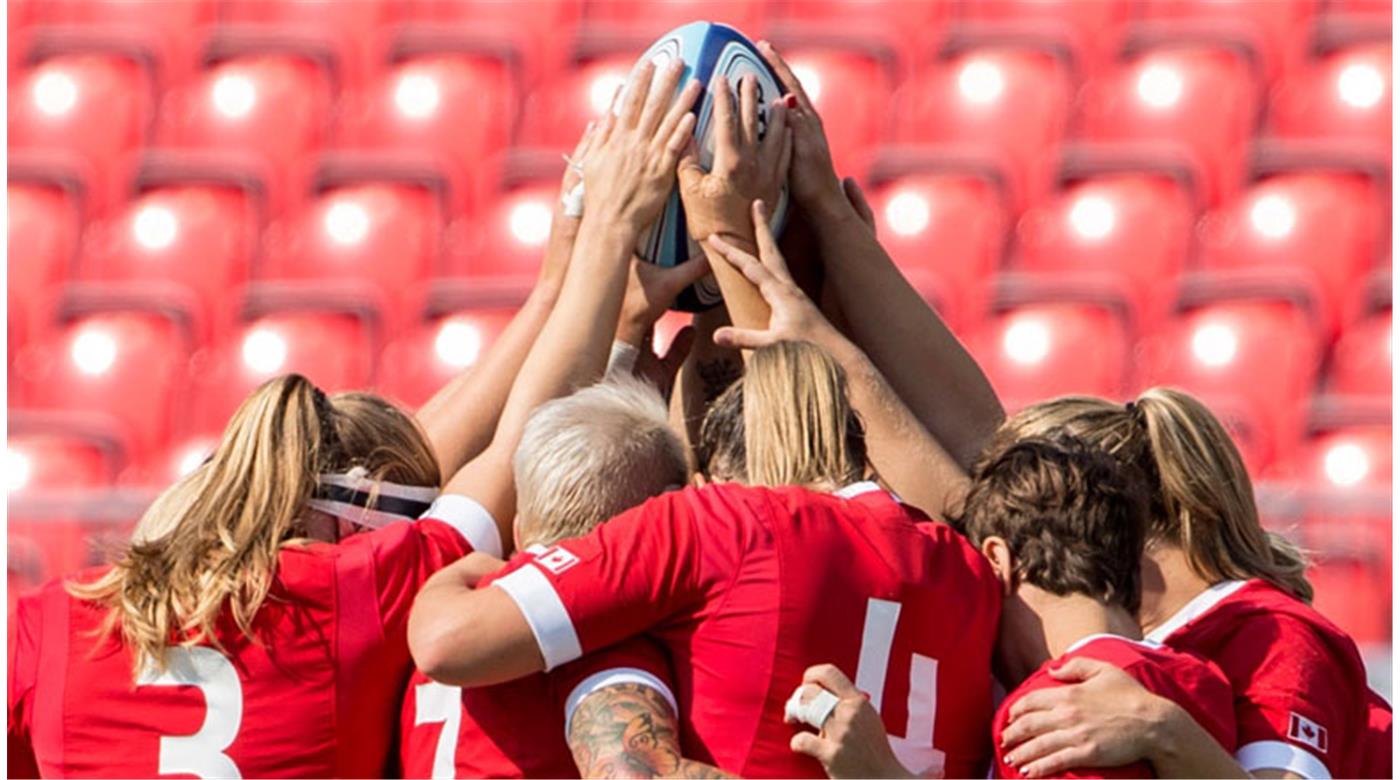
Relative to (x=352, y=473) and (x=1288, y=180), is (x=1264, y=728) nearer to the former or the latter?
(x=352, y=473)

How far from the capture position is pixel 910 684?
2553mm

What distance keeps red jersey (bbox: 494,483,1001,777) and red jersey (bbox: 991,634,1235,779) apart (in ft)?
0.34

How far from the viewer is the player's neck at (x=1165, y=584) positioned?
283 cm

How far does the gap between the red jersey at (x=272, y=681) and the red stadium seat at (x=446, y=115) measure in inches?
246

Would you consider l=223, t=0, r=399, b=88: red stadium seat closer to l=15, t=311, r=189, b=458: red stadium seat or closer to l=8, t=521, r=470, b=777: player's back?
l=15, t=311, r=189, b=458: red stadium seat

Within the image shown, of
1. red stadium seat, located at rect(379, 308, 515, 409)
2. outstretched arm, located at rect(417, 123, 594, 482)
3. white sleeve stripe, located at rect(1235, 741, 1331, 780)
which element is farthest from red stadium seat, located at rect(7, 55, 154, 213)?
white sleeve stripe, located at rect(1235, 741, 1331, 780)

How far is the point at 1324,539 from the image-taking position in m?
6.09

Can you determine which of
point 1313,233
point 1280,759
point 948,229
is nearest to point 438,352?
point 948,229

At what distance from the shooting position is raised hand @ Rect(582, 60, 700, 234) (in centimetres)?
322

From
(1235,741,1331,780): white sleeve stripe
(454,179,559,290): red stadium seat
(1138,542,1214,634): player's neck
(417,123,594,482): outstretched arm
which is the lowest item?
(1235,741,1331,780): white sleeve stripe

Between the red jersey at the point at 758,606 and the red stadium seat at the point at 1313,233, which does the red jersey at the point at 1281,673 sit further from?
the red stadium seat at the point at 1313,233

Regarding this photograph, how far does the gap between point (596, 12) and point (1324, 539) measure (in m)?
4.55

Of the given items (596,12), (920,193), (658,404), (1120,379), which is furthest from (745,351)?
(596,12)

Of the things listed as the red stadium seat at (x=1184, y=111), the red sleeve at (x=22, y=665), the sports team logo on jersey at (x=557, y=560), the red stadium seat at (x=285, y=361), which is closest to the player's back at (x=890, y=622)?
the sports team logo on jersey at (x=557, y=560)
